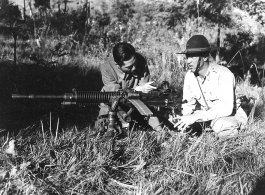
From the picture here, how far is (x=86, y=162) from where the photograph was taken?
2658 mm

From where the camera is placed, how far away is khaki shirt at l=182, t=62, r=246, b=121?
3.32 meters

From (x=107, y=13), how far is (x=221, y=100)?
5.92 m

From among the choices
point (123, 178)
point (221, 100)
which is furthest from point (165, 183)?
point (221, 100)

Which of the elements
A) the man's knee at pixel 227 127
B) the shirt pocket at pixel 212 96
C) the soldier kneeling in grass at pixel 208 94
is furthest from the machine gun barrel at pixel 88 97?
the man's knee at pixel 227 127

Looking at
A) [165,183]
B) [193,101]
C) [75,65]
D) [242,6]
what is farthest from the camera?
[242,6]

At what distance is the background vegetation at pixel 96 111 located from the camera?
254cm

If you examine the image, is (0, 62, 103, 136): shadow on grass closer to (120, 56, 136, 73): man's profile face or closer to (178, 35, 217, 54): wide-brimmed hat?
(120, 56, 136, 73): man's profile face

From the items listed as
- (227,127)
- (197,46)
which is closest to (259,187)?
(227,127)

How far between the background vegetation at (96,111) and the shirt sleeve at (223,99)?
9.3 inches

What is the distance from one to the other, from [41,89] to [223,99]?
2.84m

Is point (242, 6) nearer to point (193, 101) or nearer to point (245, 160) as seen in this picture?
point (193, 101)

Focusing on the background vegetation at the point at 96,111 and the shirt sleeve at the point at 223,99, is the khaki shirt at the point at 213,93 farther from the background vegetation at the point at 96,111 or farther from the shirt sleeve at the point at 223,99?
the background vegetation at the point at 96,111

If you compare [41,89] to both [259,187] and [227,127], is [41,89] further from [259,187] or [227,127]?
[259,187]

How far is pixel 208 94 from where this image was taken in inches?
138
